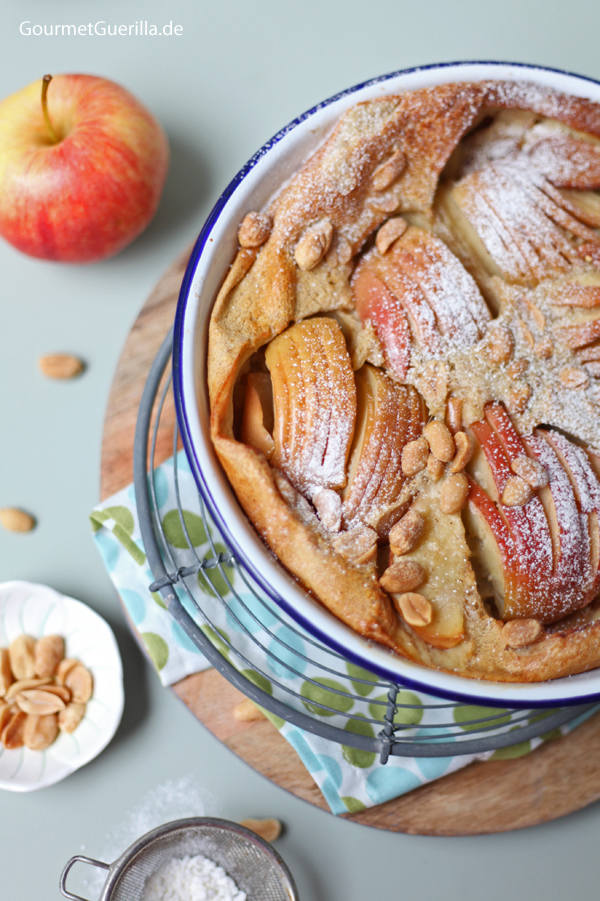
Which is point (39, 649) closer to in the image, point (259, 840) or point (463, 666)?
point (259, 840)

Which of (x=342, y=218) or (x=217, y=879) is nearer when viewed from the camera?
(x=342, y=218)

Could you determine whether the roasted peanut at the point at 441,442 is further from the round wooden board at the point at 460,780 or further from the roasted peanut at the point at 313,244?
the round wooden board at the point at 460,780

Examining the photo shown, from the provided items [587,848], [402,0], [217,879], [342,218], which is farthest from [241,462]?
[402,0]

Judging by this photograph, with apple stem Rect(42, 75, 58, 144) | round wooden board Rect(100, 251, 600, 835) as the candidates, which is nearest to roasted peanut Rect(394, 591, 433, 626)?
round wooden board Rect(100, 251, 600, 835)

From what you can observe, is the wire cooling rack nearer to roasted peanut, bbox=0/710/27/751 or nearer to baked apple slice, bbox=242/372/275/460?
baked apple slice, bbox=242/372/275/460

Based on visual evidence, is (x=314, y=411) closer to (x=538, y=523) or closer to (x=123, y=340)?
(x=538, y=523)

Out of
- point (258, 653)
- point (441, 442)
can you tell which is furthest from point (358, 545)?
point (258, 653)
